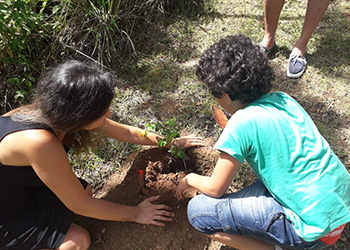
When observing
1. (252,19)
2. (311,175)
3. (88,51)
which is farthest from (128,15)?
(311,175)

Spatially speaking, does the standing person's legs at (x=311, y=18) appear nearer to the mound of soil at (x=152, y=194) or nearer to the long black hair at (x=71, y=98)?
the mound of soil at (x=152, y=194)

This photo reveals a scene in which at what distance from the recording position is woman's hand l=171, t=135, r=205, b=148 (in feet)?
7.22

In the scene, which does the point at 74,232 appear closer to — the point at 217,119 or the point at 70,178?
the point at 70,178

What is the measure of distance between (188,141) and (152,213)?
0.62 m

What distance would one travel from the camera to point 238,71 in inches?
58.6

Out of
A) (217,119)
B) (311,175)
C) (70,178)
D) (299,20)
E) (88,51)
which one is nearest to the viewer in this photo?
(311,175)

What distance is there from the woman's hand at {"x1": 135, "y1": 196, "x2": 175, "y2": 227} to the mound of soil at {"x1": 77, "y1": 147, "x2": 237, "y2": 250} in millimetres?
71

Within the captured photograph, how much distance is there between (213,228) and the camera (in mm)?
1659

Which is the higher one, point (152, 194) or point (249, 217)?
point (249, 217)

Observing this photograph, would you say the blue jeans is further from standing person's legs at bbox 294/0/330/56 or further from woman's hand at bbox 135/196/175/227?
standing person's legs at bbox 294/0/330/56

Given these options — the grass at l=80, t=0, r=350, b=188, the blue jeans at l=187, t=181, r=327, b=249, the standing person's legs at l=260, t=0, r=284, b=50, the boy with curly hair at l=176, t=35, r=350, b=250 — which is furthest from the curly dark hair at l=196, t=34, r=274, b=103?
the standing person's legs at l=260, t=0, r=284, b=50

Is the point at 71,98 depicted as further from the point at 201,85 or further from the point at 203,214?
the point at 201,85

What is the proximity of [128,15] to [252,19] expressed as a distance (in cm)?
137

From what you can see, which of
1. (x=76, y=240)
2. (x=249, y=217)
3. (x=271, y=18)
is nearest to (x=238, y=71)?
(x=249, y=217)
